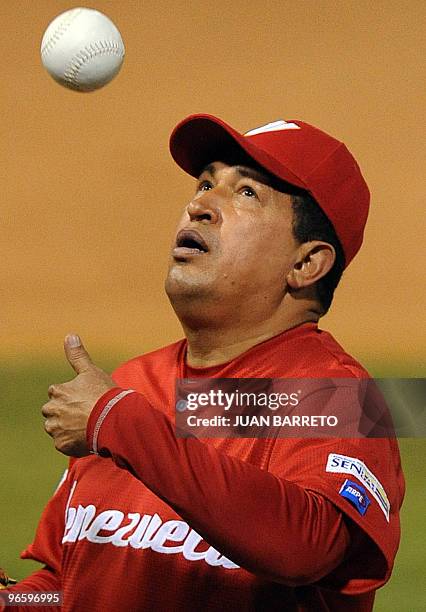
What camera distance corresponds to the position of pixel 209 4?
598 centimetres

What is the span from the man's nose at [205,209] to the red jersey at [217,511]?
0.23 m

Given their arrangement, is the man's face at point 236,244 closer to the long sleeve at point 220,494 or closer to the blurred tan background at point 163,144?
the long sleeve at point 220,494

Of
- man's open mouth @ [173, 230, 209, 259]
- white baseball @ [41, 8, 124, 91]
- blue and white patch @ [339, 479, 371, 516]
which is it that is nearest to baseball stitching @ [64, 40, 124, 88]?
white baseball @ [41, 8, 124, 91]

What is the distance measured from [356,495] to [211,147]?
75cm

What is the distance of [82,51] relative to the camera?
2.76 metres

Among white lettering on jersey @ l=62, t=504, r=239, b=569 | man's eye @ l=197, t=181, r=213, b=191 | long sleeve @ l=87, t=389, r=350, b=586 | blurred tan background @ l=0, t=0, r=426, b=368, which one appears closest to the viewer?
long sleeve @ l=87, t=389, r=350, b=586

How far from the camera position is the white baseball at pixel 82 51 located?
2.76 metres

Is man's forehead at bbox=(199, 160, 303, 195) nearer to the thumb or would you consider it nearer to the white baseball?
the thumb

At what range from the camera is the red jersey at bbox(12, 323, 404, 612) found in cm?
153

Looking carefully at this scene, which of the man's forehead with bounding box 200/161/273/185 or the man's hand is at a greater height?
the man's forehead with bounding box 200/161/273/185

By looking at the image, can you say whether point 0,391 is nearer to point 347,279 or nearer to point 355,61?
point 347,279

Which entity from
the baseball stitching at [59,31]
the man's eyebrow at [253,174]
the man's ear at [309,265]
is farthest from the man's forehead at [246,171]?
the baseball stitching at [59,31]

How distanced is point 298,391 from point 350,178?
1.45 ft

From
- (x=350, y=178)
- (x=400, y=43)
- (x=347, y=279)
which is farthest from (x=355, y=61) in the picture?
(x=350, y=178)
